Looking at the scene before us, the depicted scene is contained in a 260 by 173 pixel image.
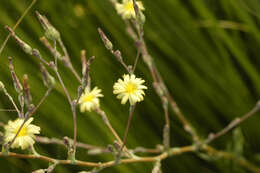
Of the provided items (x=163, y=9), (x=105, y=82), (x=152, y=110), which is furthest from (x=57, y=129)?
(x=163, y=9)

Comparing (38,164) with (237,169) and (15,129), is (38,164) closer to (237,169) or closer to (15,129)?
(15,129)

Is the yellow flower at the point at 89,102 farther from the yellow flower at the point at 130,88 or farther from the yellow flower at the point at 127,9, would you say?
the yellow flower at the point at 127,9

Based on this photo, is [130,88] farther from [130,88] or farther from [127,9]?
[127,9]

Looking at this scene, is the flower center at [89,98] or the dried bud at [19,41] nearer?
the dried bud at [19,41]

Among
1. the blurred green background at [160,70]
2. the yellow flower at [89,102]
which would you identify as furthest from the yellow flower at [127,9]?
the blurred green background at [160,70]

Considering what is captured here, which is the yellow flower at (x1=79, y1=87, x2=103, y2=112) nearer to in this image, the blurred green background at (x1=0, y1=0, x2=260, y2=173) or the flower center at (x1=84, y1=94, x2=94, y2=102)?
the flower center at (x1=84, y1=94, x2=94, y2=102)

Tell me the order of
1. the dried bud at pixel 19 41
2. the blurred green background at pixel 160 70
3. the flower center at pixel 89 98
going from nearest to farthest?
the dried bud at pixel 19 41 < the flower center at pixel 89 98 < the blurred green background at pixel 160 70

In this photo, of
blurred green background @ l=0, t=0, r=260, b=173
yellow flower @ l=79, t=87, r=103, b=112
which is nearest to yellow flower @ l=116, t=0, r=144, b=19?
yellow flower @ l=79, t=87, r=103, b=112

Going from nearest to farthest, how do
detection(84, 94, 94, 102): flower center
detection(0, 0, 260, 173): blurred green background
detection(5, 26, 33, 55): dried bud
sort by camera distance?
detection(5, 26, 33, 55): dried bud < detection(84, 94, 94, 102): flower center < detection(0, 0, 260, 173): blurred green background
